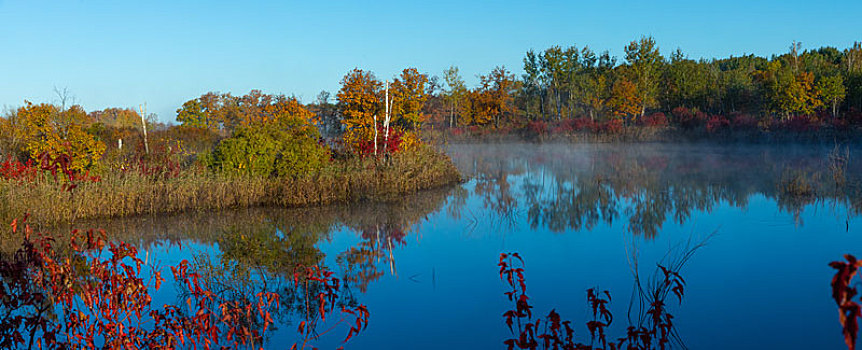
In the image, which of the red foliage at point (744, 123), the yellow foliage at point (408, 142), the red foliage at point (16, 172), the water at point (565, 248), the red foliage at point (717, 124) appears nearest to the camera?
the water at point (565, 248)

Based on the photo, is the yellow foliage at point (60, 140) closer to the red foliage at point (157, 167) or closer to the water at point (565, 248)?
the red foliage at point (157, 167)

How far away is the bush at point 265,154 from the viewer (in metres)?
12.8

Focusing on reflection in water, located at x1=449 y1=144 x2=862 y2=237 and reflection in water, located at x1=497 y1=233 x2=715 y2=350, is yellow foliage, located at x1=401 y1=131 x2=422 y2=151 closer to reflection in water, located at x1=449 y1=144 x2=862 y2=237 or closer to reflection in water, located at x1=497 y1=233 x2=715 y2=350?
reflection in water, located at x1=449 y1=144 x2=862 y2=237

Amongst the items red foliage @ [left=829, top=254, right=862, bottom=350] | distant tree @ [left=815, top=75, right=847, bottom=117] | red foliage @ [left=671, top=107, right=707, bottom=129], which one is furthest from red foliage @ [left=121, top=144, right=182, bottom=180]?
distant tree @ [left=815, top=75, right=847, bottom=117]

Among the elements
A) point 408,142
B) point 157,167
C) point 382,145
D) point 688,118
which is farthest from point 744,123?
point 157,167

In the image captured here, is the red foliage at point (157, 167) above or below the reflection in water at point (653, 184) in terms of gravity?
above

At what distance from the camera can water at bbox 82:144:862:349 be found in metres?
5.16

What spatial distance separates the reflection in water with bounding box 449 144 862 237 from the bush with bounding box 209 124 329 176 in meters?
4.22

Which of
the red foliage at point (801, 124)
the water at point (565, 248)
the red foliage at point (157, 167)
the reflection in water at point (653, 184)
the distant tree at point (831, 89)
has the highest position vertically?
the distant tree at point (831, 89)

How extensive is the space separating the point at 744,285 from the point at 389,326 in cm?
378

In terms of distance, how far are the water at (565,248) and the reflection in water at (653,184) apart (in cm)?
9

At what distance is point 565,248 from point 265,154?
24.8ft

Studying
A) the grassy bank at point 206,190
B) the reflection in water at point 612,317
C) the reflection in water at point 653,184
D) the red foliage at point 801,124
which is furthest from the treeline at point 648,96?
the reflection in water at point 612,317

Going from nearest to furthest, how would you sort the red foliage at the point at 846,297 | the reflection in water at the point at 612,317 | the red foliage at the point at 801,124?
the red foliage at the point at 846,297, the reflection in water at the point at 612,317, the red foliage at the point at 801,124
